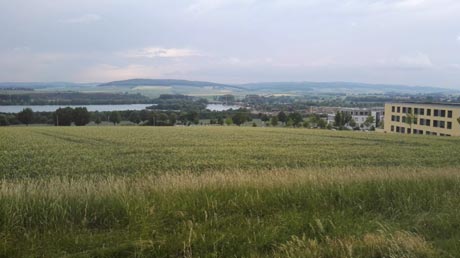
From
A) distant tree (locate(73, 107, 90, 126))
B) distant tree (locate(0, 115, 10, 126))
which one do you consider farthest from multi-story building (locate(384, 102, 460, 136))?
distant tree (locate(0, 115, 10, 126))

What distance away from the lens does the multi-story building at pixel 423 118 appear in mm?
104738

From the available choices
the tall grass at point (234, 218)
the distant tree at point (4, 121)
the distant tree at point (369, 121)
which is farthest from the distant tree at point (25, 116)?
the distant tree at point (369, 121)

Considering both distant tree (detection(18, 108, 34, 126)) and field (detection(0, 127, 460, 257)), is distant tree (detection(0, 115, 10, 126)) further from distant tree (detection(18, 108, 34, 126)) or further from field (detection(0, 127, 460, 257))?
field (detection(0, 127, 460, 257))

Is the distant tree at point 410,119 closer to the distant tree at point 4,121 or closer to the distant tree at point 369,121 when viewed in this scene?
the distant tree at point 369,121

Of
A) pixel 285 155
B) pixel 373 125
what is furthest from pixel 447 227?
pixel 373 125

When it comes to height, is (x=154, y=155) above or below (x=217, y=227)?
below

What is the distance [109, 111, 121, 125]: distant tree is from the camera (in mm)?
111406

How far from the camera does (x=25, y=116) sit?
4131 inches

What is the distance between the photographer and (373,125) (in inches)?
6673

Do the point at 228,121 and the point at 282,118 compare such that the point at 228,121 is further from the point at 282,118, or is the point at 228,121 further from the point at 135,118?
the point at 135,118

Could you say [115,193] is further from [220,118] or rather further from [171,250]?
[220,118]

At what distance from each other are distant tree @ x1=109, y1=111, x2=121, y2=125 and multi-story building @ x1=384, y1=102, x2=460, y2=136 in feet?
253

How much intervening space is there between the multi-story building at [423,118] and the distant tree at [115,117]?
3034 inches

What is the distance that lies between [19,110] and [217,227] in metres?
115
